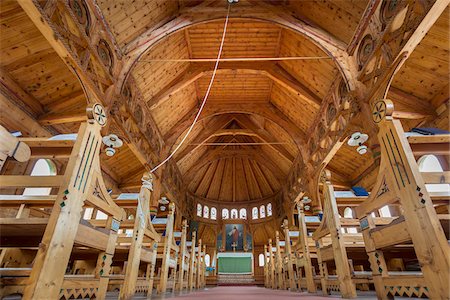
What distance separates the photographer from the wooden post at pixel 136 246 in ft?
10.6

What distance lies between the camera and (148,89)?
8.34 meters

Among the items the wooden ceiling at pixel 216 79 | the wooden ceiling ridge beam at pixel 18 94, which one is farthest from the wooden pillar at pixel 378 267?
the wooden ceiling ridge beam at pixel 18 94

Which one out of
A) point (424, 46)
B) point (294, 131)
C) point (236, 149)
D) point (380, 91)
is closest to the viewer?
point (380, 91)

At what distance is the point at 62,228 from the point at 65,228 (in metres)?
0.03

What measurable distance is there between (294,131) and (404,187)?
8.43 m

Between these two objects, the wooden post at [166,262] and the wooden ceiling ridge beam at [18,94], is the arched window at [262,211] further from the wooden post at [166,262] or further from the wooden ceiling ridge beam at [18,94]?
the wooden ceiling ridge beam at [18,94]

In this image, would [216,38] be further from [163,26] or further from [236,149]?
[236,149]

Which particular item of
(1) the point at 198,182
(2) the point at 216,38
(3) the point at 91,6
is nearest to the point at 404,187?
(3) the point at 91,6

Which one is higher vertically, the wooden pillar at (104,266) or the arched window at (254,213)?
the arched window at (254,213)

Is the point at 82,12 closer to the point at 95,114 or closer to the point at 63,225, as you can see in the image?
the point at 95,114

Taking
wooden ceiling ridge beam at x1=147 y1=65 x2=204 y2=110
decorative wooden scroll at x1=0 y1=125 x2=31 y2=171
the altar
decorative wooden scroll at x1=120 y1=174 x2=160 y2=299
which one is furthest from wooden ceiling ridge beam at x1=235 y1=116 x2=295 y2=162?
decorative wooden scroll at x1=0 y1=125 x2=31 y2=171

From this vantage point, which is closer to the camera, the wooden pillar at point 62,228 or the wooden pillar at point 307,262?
the wooden pillar at point 62,228

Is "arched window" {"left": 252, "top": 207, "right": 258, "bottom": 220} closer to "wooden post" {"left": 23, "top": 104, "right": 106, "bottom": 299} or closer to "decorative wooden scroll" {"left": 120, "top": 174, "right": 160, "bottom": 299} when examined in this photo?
"decorative wooden scroll" {"left": 120, "top": 174, "right": 160, "bottom": 299}

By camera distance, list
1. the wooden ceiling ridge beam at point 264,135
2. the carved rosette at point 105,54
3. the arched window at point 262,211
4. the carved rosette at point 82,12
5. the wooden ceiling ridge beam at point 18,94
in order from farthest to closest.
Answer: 1. the arched window at point 262,211
2. the wooden ceiling ridge beam at point 264,135
3. the wooden ceiling ridge beam at point 18,94
4. the carved rosette at point 105,54
5. the carved rosette at point 82,12
